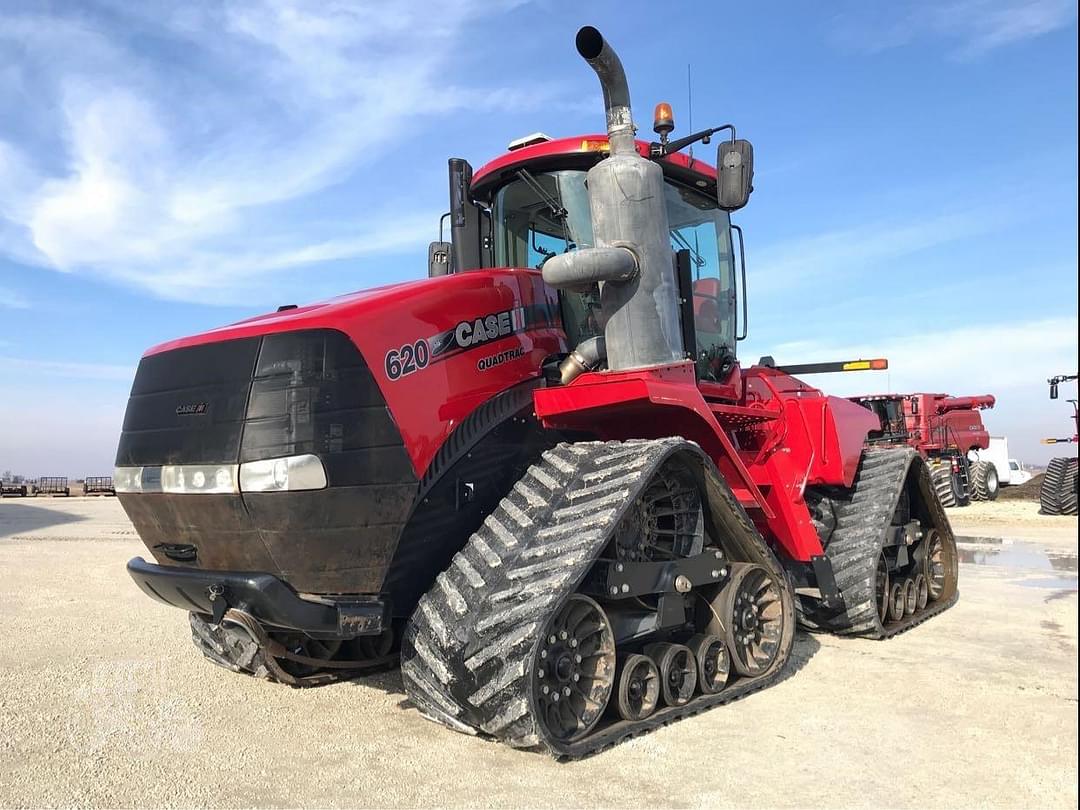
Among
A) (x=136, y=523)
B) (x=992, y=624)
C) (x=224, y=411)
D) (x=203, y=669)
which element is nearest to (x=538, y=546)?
(x=224, y=411)

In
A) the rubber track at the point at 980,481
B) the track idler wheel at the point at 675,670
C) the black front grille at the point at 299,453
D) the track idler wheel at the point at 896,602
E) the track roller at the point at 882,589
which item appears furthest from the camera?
the rubber track at the point at 980,481

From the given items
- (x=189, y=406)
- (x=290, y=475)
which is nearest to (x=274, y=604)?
(x=290, y=475)

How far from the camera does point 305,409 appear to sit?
376cm

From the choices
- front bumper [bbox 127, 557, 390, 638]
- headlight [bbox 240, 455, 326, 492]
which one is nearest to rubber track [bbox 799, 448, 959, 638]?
front bumper [bbox 127, 557, 390, 638]

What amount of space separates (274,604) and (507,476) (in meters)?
1.37

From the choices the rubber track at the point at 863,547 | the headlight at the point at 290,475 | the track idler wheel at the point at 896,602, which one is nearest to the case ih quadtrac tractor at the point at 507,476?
the headlight at the point at 290,475

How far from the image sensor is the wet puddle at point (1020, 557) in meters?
9.52

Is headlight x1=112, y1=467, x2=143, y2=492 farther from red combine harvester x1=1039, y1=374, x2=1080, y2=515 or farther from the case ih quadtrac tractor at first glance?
red combine harvester x1=1039, y1=374, x2=1080, y2=515

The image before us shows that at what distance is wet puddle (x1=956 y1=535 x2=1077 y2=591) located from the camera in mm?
9517

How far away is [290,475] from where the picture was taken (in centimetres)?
373

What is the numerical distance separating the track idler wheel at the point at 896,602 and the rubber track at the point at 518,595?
3089 millimetres

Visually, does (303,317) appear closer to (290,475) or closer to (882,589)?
(290,475)

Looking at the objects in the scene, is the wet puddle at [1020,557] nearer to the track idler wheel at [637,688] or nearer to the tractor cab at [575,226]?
the tractor cab at [575,226]

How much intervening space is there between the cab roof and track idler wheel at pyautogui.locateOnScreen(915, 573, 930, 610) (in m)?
3.96
